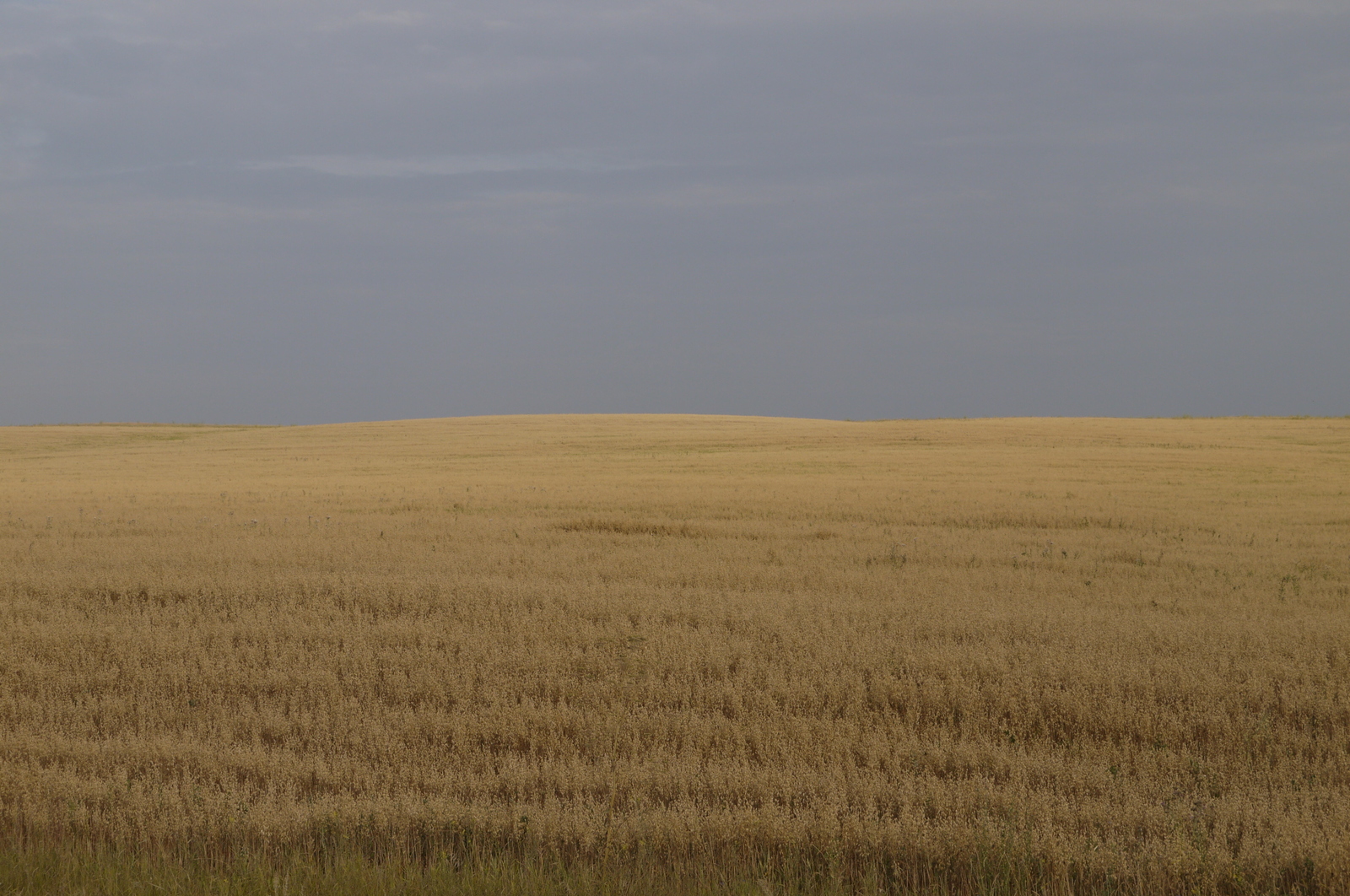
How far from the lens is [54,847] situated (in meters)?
5.09

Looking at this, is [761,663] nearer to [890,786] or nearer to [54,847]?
[890,786]

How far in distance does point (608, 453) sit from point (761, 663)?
30.6 m

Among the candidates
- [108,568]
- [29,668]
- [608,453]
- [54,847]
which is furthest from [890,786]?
[608,453]

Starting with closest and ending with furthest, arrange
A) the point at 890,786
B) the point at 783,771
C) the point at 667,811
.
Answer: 1. the point at 667,811
2. the point at 890,786
3. the point at 783,771

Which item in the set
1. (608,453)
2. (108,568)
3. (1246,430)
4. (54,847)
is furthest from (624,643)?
(1246,430)

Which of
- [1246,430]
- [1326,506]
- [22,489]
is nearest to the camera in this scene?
[1326,506]

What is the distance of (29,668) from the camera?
8.53m

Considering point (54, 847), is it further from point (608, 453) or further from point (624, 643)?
point (608, 453)

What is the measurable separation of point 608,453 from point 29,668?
30516mm

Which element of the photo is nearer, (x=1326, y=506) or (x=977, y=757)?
(x=977, y=757)

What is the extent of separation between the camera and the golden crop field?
17.3 feet

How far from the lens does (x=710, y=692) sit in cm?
772

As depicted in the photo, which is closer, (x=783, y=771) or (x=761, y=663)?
(x=783, y=771)

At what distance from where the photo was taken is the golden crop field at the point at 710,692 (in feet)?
17.3
